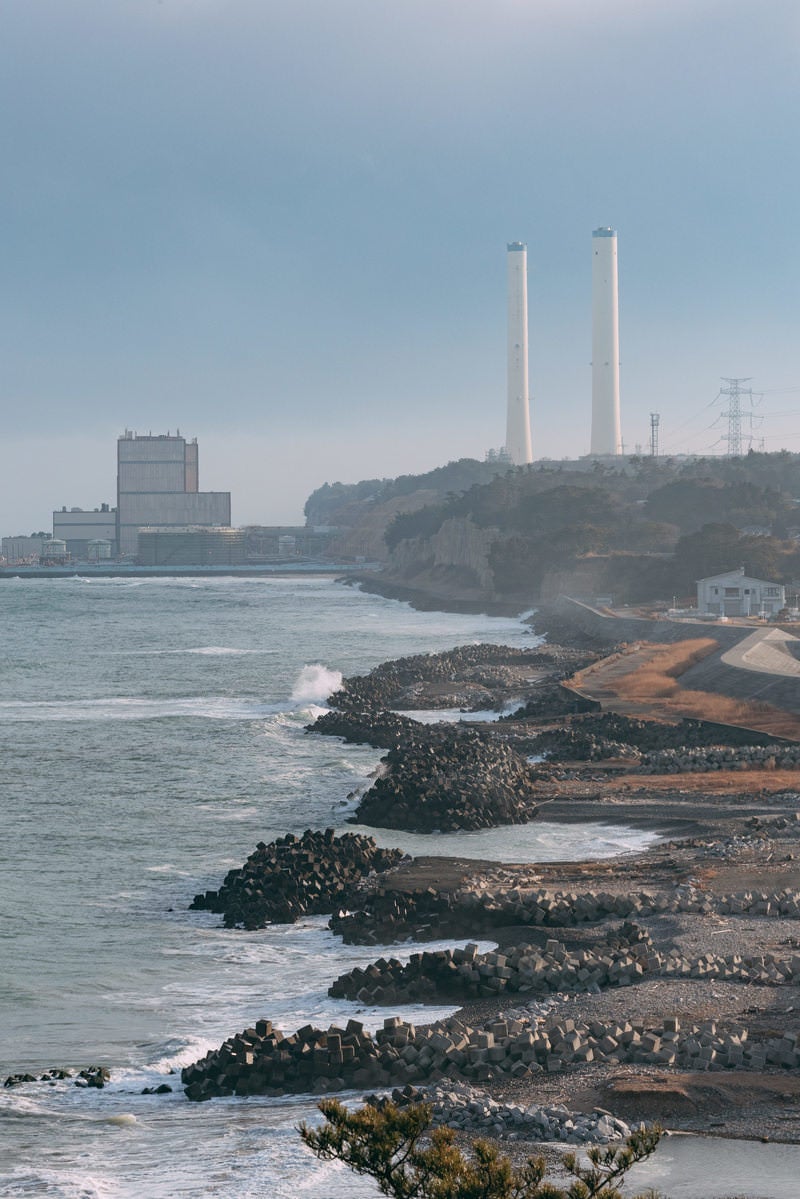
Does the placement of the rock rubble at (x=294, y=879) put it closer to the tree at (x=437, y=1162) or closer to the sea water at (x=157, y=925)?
the sea water at (x=157, y=925)

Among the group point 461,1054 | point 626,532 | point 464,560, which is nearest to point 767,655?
point 461,1054

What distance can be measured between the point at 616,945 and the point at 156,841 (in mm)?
14045

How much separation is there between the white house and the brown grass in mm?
16925

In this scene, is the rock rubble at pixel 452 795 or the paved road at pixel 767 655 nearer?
the rock rubble at pixel 452 795

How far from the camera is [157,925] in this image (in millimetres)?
22438

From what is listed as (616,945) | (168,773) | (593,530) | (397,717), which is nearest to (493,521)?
(593,530)

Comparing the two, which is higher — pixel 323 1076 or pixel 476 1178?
pixel 476 1178

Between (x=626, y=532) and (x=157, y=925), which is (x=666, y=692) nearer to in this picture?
(x=157, y=925)

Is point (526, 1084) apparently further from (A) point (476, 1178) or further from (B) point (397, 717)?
(B) point (397, 717)

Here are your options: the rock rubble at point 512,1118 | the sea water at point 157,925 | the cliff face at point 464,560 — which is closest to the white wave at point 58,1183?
the sea water at point 157,925

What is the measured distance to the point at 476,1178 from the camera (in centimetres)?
812

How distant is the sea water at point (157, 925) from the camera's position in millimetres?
13000

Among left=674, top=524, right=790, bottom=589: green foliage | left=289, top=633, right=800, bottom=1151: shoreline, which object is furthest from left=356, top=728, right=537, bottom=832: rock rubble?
left=674, top=524, right=790, bottom=589: green foliage

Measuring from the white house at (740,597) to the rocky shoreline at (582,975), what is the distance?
53.8m
